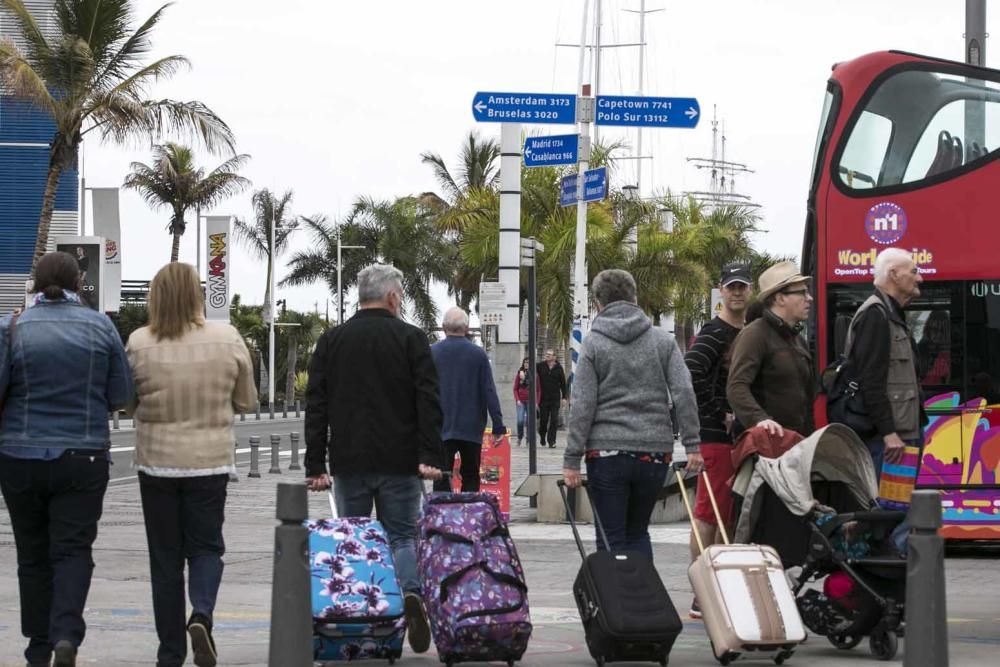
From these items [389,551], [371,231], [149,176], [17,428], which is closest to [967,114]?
[389,551]

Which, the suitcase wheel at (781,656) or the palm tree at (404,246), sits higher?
the palm tree at (404,246)

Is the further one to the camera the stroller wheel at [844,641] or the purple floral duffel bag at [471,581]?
the stroller wheel at [844,641]

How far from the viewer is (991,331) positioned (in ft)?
46.1

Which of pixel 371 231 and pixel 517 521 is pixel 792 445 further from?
pixel 371 231

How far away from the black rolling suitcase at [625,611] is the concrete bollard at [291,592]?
5.36ft

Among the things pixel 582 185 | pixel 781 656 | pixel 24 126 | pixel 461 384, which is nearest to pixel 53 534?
pixel 781 656

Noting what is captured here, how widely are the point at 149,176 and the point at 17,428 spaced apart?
2307 inches

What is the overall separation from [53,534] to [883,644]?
3882 mm

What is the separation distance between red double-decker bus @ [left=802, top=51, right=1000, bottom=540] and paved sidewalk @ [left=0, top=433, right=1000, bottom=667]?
0.96 m

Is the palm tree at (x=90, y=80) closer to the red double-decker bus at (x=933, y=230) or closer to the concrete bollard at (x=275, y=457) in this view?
the concrete bollard at (x=275, y=457)

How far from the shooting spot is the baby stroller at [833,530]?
328 inches

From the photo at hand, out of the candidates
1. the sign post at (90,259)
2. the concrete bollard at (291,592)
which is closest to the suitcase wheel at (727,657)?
the concrete bollard at (291,592)

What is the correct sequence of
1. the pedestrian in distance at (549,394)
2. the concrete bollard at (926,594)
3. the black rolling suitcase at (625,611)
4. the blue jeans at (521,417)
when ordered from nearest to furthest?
the concrete bollard at (926,594), the black rolling suitcase at (625,611), the pedestrian in distance at (549,394), the blue jeans at (521,417)

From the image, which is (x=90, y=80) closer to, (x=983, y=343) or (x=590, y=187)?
(x=590, y=187)
